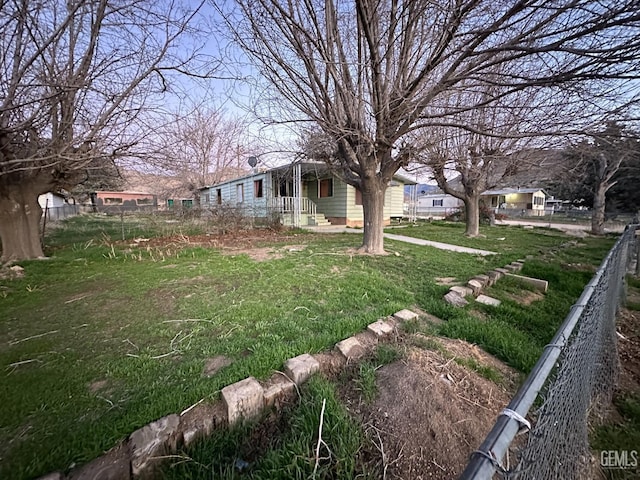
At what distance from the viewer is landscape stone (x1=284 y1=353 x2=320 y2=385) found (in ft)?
5.79

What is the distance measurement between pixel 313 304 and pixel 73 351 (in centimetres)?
231

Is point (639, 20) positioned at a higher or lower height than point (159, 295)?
higher

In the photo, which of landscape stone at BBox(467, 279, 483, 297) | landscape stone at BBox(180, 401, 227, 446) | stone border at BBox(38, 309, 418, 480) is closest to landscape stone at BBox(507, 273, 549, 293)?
landscape stone at BBox(467, 279, 483, 297)

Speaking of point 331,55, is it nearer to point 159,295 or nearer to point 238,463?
point 159,295

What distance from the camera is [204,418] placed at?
1443mm

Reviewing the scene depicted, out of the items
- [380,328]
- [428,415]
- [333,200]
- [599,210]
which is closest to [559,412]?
[428,415]

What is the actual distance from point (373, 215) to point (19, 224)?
7687mm

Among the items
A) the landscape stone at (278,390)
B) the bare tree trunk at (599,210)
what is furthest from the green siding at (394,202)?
the landscape stone at (278,390)

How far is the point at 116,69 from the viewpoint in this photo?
431 centimetres

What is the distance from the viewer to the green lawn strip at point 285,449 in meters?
1.20

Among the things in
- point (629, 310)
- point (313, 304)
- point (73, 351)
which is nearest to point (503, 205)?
point (629, 310)

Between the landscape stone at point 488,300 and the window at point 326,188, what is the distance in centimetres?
1125

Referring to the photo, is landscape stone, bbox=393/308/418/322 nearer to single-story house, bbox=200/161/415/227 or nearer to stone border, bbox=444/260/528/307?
stone border, bbox=444/260/528/307

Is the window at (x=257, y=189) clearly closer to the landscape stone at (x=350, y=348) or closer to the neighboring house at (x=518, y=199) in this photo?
the landscape stone at (x=350, y=348)
